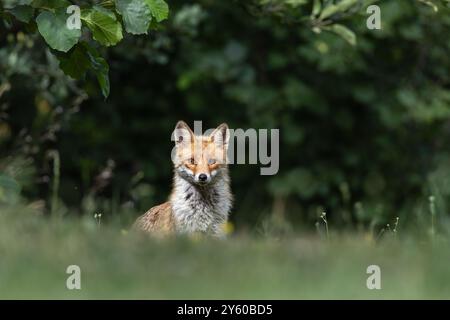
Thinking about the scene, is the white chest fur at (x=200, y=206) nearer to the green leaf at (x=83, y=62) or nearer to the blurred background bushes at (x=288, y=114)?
the green leaf at (x=83, y=62)

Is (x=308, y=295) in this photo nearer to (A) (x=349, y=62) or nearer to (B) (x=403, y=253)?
(B) (x=403, y=253)

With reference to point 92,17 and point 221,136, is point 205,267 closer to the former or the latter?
point 221,136

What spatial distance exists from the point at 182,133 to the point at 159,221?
2.25 ft

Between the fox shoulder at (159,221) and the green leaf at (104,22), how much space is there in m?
1.49

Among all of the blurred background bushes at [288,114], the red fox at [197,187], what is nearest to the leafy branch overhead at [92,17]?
the red fox at [197,187]

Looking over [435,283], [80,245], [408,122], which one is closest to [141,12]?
[80,245]

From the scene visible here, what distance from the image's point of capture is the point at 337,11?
24.9ft

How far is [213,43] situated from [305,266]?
7.13 meters

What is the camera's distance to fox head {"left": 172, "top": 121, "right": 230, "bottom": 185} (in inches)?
246

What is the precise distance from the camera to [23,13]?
5.47 metres

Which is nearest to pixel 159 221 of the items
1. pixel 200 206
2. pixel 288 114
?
pixel 200 206

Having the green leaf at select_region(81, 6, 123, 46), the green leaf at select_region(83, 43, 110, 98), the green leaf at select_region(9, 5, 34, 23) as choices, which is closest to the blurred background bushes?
the green leaf at select_region(83, 43, 110, 98)

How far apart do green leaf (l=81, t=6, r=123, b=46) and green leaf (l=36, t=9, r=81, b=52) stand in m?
0.12

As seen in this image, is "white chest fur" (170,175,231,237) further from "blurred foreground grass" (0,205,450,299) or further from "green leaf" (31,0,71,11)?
"green leaf" (31,0,71,11)
